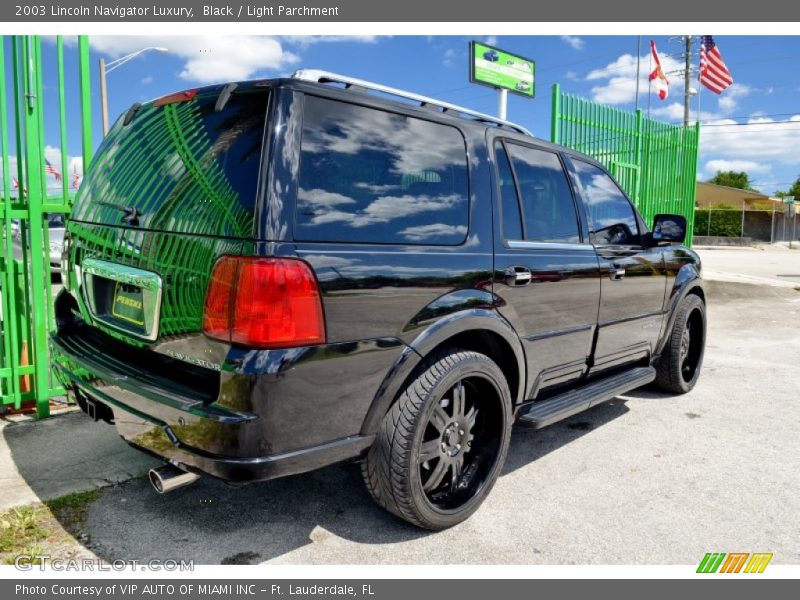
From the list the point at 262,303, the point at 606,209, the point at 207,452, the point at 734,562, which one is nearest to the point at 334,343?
the point at 262,303

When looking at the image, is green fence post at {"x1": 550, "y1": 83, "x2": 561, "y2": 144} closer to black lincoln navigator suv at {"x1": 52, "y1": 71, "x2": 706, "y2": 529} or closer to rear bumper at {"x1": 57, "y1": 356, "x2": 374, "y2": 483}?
black lincoln navigator suv at {"x1": 52, "y1": 71, "x2": 706, "y2": 529}

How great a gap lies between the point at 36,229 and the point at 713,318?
9.22m

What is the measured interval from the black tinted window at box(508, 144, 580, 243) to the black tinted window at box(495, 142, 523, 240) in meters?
0.07

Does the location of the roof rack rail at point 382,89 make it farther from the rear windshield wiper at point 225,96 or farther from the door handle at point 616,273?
the door handle at point 616,273

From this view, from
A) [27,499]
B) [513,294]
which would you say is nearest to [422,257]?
[513,294]

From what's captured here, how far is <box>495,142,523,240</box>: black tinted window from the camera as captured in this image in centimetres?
317

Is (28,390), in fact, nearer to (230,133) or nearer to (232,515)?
(232,515)

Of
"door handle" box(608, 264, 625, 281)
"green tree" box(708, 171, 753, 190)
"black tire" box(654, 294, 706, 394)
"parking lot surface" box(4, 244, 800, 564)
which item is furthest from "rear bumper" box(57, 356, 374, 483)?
"green tree" box(708, 171, 753, 190)

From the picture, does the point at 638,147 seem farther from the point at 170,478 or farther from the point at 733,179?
the point at 733,179

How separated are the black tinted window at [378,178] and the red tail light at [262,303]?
18 centimetres

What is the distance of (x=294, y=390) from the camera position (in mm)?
2170

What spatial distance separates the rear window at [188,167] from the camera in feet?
7.35
